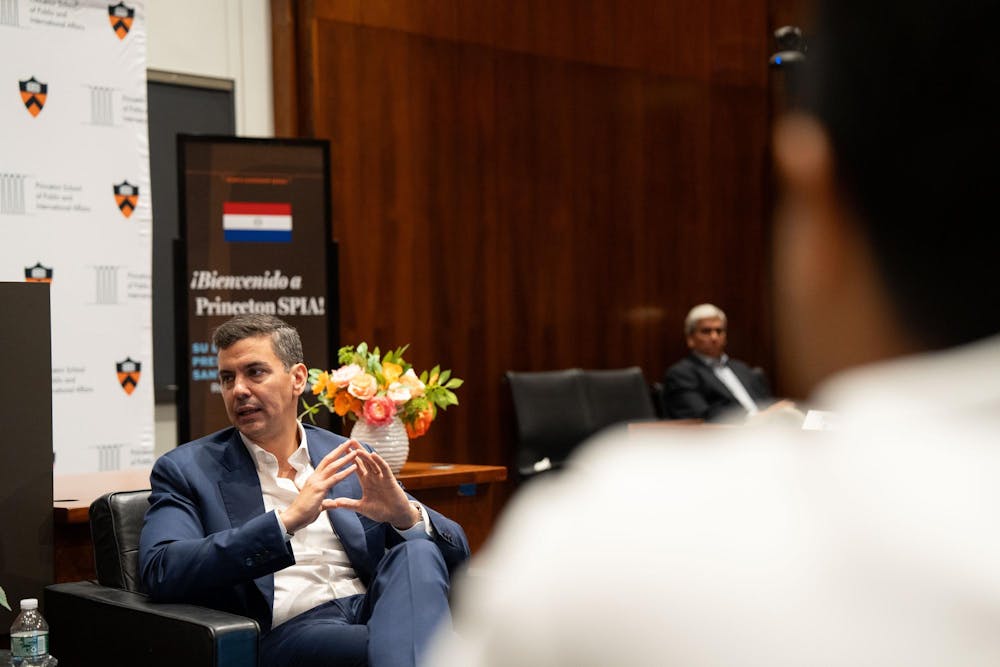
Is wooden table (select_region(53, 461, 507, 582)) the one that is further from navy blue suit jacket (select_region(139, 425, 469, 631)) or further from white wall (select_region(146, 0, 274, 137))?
white wall (select_region(146, 0, 274, 137))

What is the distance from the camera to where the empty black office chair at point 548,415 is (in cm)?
664

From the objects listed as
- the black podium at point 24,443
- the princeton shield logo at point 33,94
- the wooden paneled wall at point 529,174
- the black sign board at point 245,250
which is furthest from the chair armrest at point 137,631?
the wooden paneled wall at point 529,174

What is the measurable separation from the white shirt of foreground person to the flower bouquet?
10.2 feet

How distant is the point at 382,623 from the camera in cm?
259

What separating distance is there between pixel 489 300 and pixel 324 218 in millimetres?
1735

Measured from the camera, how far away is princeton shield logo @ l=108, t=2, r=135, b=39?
557 centimetres

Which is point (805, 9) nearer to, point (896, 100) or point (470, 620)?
point (896, 100)

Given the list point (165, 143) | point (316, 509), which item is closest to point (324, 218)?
point (165, 143)

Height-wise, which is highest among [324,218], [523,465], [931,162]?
[324,218]

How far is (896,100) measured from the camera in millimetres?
532

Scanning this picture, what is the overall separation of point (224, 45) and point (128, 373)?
1.83 metres

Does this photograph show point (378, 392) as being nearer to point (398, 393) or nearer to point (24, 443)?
point (398, 393)

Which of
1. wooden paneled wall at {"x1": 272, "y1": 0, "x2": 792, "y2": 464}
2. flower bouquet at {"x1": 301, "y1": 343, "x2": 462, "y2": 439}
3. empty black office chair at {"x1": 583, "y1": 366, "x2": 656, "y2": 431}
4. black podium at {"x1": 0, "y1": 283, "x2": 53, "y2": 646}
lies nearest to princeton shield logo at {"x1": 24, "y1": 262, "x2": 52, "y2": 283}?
wooden paneled wall at {"x1": 272, "y1": 0, "x2": 792, "y2": 464}

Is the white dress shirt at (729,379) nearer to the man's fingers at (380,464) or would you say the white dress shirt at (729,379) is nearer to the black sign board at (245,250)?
the black sign board at (245,250)
